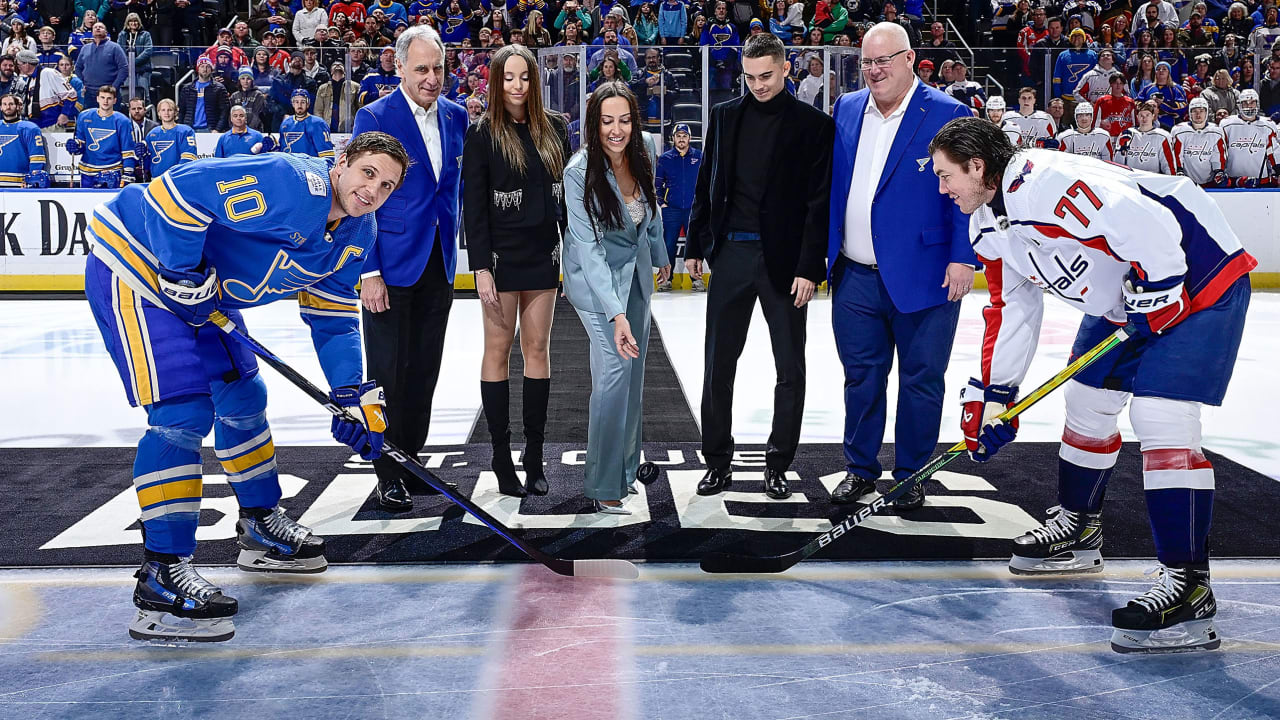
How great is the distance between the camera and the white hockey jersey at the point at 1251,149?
1024 cm

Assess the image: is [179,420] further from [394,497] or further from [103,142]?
[103,142]

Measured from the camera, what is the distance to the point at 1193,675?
2.35m

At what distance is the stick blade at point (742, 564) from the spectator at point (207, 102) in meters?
9.60

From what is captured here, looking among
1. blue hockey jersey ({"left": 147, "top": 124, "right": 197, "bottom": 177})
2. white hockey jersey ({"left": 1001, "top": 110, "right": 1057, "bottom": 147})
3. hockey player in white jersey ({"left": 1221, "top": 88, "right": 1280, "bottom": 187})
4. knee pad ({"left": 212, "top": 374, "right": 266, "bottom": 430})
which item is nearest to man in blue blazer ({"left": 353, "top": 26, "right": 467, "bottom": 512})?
knee pad ({"left": 212, "top": 374, "right": 266, "bottom": 430})

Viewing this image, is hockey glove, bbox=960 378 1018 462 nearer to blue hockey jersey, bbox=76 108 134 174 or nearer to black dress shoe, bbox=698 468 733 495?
black dress shoe, bbox=698 468 733 495

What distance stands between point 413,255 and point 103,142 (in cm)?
829

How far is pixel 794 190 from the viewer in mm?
3686

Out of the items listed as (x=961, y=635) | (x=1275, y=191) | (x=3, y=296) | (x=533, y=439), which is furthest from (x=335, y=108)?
(x=961, y=635)

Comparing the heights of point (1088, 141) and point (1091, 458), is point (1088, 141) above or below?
above

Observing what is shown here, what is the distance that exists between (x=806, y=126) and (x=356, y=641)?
216cm

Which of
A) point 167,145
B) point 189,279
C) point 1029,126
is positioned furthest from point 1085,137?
point 189,279

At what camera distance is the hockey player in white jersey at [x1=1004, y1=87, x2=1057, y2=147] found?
10.7 m

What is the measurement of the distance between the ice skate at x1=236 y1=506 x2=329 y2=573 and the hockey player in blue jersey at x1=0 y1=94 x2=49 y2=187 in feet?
27.4

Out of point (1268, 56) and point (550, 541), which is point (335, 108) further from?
point (1268, 56)
